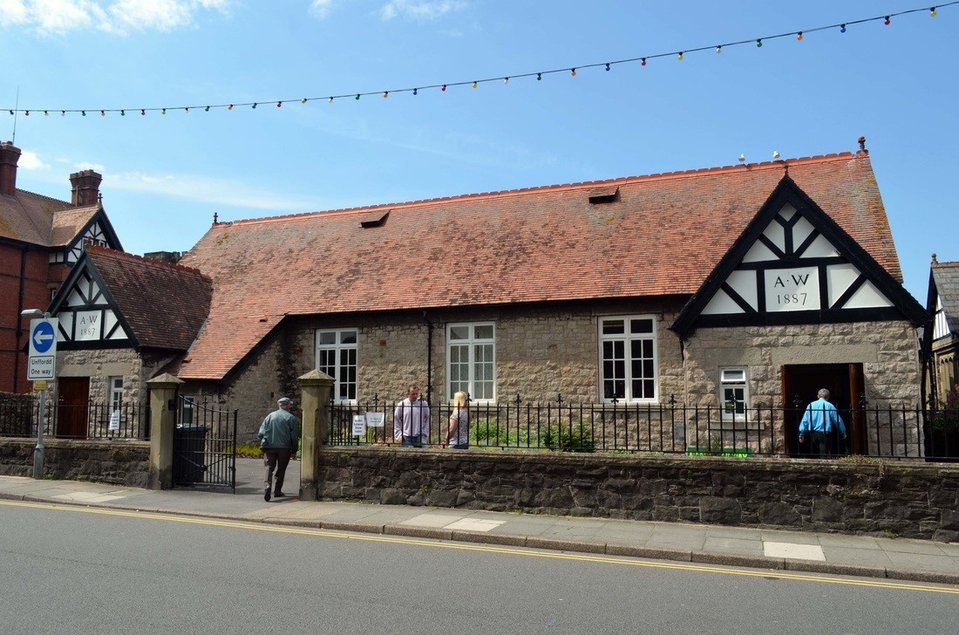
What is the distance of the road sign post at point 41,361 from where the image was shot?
15.5m

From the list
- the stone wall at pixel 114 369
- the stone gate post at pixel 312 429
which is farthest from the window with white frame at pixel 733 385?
the stone wall at pixel 114 369

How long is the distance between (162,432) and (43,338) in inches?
146

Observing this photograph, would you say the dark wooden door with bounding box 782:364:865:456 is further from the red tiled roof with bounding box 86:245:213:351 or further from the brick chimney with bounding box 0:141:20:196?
the brick chimney with bounding box 0:141:20:196

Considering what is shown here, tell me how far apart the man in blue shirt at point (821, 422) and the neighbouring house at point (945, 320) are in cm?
1535

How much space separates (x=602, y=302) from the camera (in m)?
18.8

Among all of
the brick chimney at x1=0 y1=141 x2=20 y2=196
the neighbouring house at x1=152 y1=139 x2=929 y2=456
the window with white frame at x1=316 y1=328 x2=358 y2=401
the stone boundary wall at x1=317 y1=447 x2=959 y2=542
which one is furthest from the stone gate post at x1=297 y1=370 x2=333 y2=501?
the brick chimney at x1=0 y1=141 x2=20 y2=196

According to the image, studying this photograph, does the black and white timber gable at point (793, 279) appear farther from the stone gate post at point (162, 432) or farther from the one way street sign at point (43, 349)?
the one way street sign at point (43, 349)

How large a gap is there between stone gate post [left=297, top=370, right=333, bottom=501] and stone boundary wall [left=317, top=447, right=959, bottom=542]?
136 millimetres

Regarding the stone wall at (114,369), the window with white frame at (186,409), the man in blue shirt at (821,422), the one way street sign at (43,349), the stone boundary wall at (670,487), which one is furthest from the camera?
the stone wall at (114,369)

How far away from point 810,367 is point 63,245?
29614mm

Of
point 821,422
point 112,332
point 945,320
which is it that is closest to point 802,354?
point 821,422

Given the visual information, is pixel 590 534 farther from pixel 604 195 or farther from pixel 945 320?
pixel 945 320

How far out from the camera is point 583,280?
63.2ft

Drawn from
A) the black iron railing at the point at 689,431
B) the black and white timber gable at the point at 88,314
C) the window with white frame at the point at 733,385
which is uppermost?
the black and white timber gable at the point at 88,314
